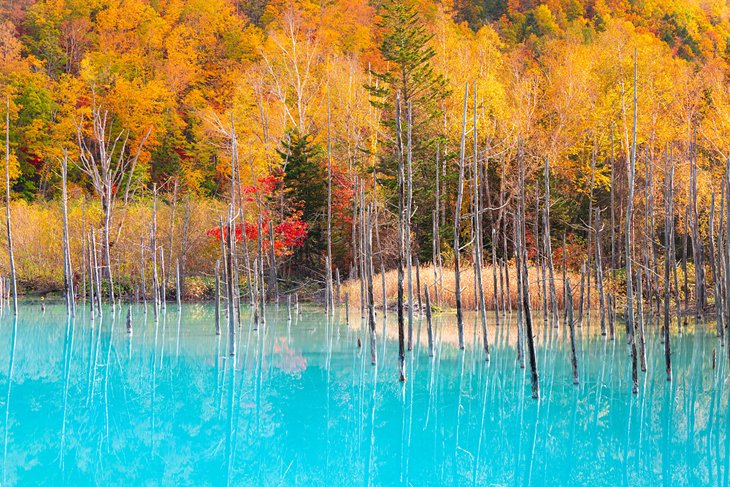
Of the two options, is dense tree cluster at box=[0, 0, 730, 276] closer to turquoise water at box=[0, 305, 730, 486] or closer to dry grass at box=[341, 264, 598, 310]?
dry grass at box=[341, 264, 598, 310]

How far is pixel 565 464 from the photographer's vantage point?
9016 millimetres

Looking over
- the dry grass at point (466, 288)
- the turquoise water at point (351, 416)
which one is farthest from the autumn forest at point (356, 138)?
the turquoise water at point (351, 416)

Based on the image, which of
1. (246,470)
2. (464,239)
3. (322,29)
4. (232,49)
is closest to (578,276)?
(464,239)

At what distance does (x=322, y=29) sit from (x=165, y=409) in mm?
35928

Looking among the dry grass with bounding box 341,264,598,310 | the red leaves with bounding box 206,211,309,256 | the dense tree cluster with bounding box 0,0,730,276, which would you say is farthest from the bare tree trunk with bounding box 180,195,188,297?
the dry grass with bounding box 341,264,598,310

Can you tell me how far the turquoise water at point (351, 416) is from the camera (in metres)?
8.79

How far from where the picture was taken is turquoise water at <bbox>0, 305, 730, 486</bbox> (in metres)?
8.79

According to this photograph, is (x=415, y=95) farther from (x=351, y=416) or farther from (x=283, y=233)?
(x=351, y=416)

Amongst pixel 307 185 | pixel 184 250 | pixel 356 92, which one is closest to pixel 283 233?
pixel 307 185

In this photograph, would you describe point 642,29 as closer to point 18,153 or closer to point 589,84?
point 589,84

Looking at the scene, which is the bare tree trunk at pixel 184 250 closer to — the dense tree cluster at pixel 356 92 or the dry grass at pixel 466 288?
the dense tree cluster at pixel 356 92

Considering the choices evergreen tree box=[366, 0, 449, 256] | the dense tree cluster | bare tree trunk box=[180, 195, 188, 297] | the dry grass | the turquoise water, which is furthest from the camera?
bare tree trunk box=[180, 195, 188, 297]

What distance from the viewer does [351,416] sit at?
11.2 m

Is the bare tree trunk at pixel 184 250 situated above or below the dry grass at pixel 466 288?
above
